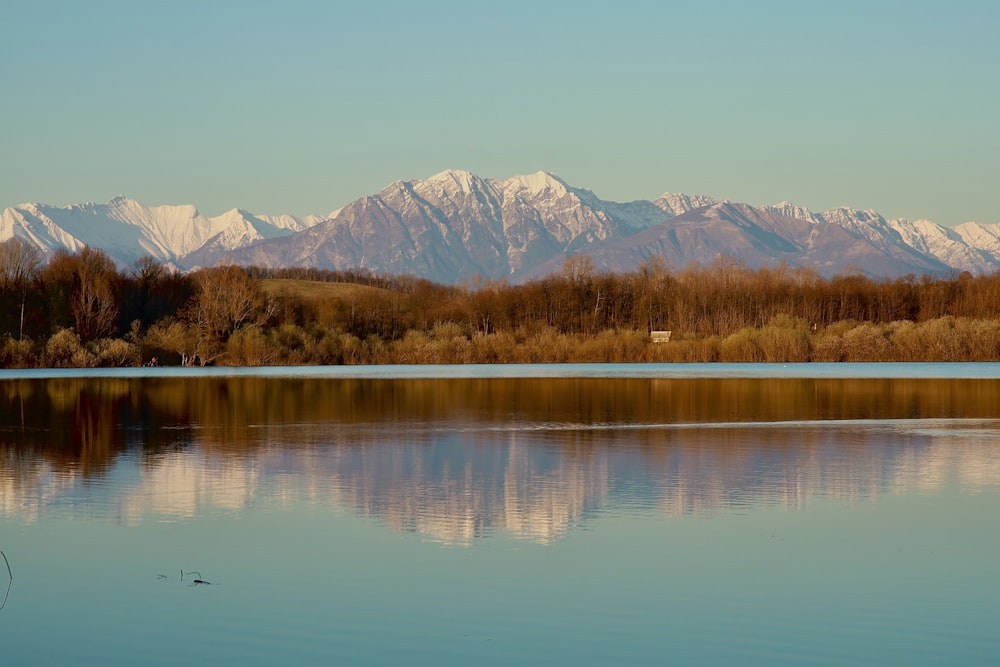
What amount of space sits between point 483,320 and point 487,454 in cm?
8302

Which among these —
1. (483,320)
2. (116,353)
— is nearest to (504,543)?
(116,353)

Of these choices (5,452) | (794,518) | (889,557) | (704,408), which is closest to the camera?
(889,557)

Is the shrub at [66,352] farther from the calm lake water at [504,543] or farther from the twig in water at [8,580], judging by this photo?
the twig in water at [8,580]

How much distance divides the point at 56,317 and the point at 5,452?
68.2m

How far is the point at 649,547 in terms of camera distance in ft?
48.5

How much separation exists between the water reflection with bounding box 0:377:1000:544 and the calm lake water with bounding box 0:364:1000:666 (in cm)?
12

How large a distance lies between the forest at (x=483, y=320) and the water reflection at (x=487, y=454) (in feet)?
126

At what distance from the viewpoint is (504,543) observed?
49.6 feet

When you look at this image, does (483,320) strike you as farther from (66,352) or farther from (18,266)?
(18,266)

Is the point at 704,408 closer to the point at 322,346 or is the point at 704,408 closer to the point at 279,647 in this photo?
the point at 279,647

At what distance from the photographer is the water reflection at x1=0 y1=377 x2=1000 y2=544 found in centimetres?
1836

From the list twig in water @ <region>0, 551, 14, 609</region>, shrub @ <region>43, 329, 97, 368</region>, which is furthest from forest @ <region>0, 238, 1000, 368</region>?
twig in water @ <region>0, 551, 14, 609</region>

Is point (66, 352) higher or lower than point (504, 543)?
higher

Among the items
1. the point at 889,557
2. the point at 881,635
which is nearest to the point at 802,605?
the point at 881,635
